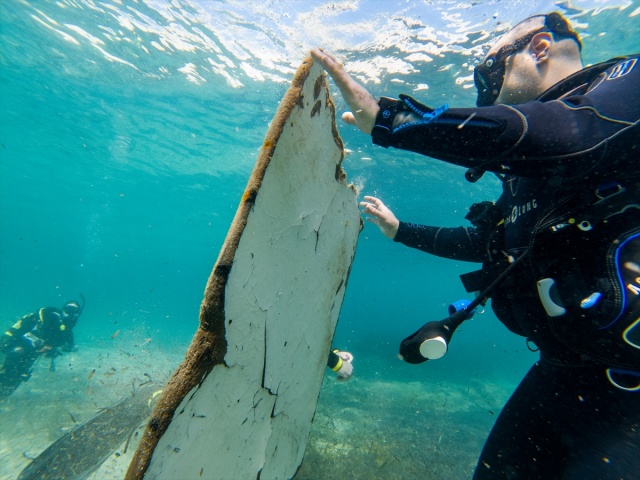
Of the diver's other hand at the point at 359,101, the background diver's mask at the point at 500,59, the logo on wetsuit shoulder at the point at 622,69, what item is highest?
the background diver's mask at the point at 500,59

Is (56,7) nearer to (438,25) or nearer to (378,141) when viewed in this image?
(438,25)

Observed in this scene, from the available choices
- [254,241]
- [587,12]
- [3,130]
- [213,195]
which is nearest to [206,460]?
[254,241]

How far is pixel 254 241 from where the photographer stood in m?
1.03

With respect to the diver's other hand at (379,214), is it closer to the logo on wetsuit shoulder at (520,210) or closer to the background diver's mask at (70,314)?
the logo on wetsuit shoulder at (520,210)

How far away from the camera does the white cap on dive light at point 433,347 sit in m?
2.09

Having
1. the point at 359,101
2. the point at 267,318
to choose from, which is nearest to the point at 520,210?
the point at 359,101

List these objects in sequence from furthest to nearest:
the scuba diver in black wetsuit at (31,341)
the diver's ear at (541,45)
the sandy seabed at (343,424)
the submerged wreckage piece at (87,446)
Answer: the scuba diver in black wetsuit at (31,341) < the sandy seabed at (343,424) < the submerged wreckage piece at (87,446) < the diver's ear at (541,45)

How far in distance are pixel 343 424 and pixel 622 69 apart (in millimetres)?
9175

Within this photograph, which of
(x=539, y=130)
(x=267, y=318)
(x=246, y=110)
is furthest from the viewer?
(x=246, y=110)

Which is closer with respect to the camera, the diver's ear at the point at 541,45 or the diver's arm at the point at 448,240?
the diver's ear at the point at 541,45

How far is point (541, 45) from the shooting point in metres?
2.25

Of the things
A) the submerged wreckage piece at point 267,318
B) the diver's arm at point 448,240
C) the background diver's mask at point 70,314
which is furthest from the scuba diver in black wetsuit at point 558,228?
the background diver's mask at point 70,314

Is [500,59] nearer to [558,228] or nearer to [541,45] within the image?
[541,45]

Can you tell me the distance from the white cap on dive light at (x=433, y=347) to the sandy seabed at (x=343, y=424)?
3.62 m
